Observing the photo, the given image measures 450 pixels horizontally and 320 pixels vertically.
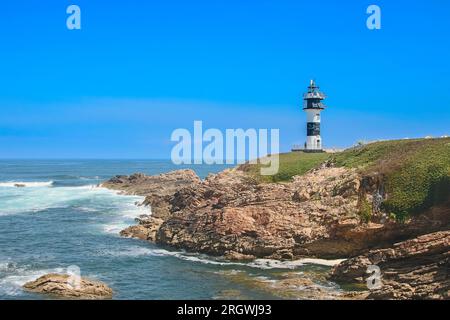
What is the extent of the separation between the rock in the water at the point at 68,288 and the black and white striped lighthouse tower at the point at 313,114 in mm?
42931

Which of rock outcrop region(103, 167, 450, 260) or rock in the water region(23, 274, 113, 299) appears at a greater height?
rock outcrop region(103, 167, 450, 260)

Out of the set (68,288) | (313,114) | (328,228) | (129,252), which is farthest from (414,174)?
(313,114)

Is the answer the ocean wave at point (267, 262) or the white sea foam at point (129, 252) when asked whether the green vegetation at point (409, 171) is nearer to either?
the ocean wave at point (267, 262)

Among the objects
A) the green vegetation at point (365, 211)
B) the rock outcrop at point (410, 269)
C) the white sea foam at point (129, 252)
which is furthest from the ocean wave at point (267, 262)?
the rock outcrop at point (410, 269)

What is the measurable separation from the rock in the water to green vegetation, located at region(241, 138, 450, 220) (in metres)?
19.0

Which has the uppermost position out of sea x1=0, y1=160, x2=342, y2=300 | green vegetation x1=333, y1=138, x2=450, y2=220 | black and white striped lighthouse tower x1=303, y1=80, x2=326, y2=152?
black and white striped lighthouse tower x1=303, y1=80, x2=326, y2=152

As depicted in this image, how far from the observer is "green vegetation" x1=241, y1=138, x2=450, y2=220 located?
33812 mm

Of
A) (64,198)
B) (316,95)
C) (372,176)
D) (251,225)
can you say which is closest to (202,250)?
(251,225)

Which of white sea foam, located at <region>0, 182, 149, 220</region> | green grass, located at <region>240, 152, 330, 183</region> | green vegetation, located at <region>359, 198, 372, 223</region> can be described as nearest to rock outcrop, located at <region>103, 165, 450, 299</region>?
green vegetation, located at <region>359, 198, 372, 223</region>

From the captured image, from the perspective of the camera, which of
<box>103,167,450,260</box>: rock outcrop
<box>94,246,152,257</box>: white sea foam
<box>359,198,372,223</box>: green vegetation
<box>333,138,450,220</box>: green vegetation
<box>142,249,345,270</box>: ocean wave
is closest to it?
<box>142,249,345,270</box>: ocean wave

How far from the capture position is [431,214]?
107 feet

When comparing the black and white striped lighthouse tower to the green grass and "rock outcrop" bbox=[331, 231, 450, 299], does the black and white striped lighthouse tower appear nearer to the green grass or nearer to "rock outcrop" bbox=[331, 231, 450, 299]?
the green grass

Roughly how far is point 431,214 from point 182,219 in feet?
65.0

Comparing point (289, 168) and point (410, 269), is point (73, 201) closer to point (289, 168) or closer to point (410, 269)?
point (289, 168)
